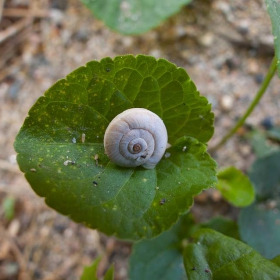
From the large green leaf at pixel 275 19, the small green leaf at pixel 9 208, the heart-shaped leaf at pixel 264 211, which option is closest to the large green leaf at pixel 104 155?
the large green leaf at pixel 275 19

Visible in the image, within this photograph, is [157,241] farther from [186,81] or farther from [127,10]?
[127,10]

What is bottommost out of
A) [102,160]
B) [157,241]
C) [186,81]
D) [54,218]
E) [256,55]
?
[54,218]

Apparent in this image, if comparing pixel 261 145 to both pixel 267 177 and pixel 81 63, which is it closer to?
pixel 267 177

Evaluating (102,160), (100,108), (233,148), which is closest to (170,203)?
(102,160)

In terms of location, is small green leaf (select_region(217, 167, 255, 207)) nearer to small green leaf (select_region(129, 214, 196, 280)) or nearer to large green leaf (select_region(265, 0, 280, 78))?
small green leaf (select_region(129, 214, 196, 280))

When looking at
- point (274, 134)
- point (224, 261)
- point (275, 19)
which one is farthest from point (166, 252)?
point (275, 19)

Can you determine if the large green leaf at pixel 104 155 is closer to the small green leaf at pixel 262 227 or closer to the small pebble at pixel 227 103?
the small green leaf at pixel 262 227
